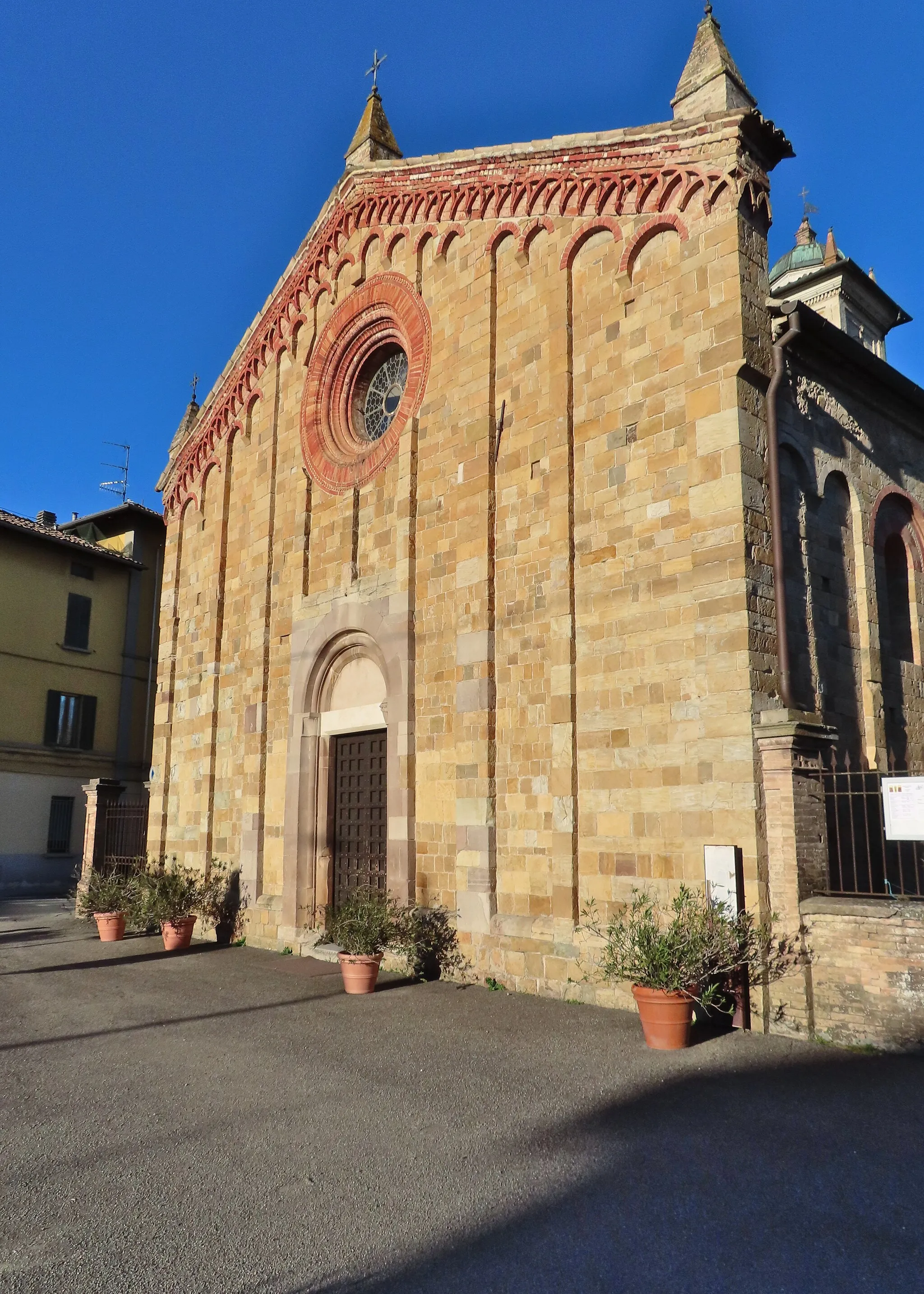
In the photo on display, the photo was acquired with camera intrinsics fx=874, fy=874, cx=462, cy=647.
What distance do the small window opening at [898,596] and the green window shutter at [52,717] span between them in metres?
21.2

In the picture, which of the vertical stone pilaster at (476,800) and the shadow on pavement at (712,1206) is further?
the vertical stone pilaster at (476,800)

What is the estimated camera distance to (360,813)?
12.5m

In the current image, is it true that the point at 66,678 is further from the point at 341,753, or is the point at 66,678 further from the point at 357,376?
the point at 357,376

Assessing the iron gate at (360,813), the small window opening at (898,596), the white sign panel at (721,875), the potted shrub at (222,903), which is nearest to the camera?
the white sign panel at (721,875)

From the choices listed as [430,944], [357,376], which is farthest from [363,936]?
[357,376]

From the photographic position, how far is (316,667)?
13.3 m

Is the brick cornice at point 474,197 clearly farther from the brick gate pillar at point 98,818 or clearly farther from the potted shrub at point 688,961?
the potted shrub at point 688,961

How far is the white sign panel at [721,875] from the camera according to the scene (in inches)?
303

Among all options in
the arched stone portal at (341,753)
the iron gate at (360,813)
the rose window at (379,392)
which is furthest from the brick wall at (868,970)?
the rose window at (379,392)

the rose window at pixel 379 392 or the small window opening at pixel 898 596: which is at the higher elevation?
the rose window at pixel 379 392

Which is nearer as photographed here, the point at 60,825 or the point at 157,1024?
the point at 157,1024

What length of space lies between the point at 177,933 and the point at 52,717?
13.1 meters

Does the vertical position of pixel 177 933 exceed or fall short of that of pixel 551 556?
it falls short

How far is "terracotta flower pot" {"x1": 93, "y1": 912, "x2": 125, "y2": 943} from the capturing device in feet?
47.0
